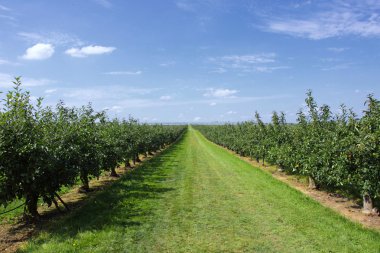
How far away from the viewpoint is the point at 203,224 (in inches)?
390

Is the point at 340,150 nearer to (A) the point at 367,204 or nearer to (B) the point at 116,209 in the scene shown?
(A) the point at 367,204

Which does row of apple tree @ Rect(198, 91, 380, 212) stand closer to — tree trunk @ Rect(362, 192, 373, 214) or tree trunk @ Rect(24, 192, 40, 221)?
tree trunk @ Rect(362, 192, 373, 214)

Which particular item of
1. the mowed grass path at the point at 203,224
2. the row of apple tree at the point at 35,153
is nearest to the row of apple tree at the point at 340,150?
the mowed grass path at the point at 203,224

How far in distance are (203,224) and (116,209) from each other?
136 inches

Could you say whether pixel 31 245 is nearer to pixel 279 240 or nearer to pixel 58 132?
pixel 58 132

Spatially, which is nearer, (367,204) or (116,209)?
(367,204)

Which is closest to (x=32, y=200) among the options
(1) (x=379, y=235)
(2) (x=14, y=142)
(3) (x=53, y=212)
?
(3) (x=53, y=212)

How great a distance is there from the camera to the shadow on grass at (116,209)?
9478 millimetres

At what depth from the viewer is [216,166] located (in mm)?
24312

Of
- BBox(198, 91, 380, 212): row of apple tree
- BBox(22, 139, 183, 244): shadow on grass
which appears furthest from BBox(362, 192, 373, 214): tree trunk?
BBox(22, 139, 183, 244): shadow on grass

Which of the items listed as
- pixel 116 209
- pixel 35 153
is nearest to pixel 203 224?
pixel 116 209

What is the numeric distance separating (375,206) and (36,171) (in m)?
11.3

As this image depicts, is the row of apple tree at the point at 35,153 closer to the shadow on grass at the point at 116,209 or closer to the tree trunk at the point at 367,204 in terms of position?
the shadow on grass at the point at 116,209

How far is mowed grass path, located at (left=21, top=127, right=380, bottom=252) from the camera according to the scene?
8.13 metres
